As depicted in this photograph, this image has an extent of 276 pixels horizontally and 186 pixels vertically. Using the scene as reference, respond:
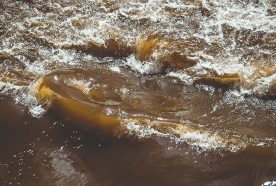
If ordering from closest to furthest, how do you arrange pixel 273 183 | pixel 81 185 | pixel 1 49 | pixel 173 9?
1. pixel 273 183
2. pixel 81 185
3. pixel 1 49
4. pixel 173 9

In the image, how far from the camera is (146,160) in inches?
113

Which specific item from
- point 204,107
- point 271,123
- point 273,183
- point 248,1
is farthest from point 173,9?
point 273,183

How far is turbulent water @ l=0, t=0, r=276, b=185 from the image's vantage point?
2.85 meters

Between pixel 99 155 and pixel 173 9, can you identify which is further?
pixel 173 9

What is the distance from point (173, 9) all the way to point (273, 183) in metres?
3.28

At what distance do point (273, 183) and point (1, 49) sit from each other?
3829mm

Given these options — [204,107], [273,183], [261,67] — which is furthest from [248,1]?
[273,183]

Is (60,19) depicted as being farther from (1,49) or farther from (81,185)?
(81,185)

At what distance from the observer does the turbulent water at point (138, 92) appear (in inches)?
112

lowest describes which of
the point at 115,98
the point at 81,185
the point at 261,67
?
the point at 81,185

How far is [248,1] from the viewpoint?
16.9ft

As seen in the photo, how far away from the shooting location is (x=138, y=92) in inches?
145

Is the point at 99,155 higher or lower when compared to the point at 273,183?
lower

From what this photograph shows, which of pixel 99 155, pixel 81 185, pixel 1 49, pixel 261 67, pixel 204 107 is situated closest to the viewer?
pixel 81 185
